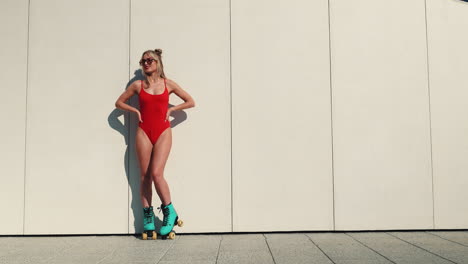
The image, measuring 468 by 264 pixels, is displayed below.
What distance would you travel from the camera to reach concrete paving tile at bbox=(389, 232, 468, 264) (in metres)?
3.19

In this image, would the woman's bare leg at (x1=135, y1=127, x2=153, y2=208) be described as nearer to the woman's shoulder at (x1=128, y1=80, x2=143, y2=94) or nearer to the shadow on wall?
the shadow on wall

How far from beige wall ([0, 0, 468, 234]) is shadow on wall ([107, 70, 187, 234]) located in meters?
0.02

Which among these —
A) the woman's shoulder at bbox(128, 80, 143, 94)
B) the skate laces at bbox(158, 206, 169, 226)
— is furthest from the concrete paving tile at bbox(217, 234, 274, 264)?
the woman's shoulder at bbox(128, 80, 143, 94)

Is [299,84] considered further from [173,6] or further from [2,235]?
[2,235]

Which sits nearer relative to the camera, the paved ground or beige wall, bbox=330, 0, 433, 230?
the paved ground

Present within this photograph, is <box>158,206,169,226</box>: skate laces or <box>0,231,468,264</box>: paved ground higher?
<box>158,206,169,226</box>: skate laces

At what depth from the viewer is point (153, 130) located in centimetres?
432

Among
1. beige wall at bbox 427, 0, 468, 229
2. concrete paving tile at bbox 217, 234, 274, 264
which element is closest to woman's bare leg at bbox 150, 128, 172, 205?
concrete paving tile at bbox 217, 234, 274, 264

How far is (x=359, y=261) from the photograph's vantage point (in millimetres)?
3045

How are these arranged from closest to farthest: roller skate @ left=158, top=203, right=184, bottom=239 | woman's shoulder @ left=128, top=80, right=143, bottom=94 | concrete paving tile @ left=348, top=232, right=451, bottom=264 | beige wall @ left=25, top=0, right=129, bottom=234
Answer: concrete paving tile @ left=348, top=232, right=451, bottom=264 → roller skate @ left=158, top=203, right=184, bottom=239 → woman's shoulder @ left=128, top=80, right=143, bottom=94 → beige wall @ left=25, top=0, right=129, bottom=234

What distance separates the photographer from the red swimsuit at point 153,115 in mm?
4312

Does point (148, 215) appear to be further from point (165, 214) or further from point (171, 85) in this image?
point (171, 85)

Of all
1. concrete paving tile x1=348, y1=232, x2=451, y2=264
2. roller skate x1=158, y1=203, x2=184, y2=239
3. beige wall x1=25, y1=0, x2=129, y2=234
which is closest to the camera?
concrete paving tile x1=348, y1=232, x2=451, y2=264

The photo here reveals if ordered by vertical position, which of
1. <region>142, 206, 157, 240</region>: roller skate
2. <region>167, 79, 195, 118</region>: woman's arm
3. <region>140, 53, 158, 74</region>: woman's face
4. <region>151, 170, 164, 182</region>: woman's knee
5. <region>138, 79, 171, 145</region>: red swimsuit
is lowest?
<region>142, 206, 157, 240</region>: roller skate
